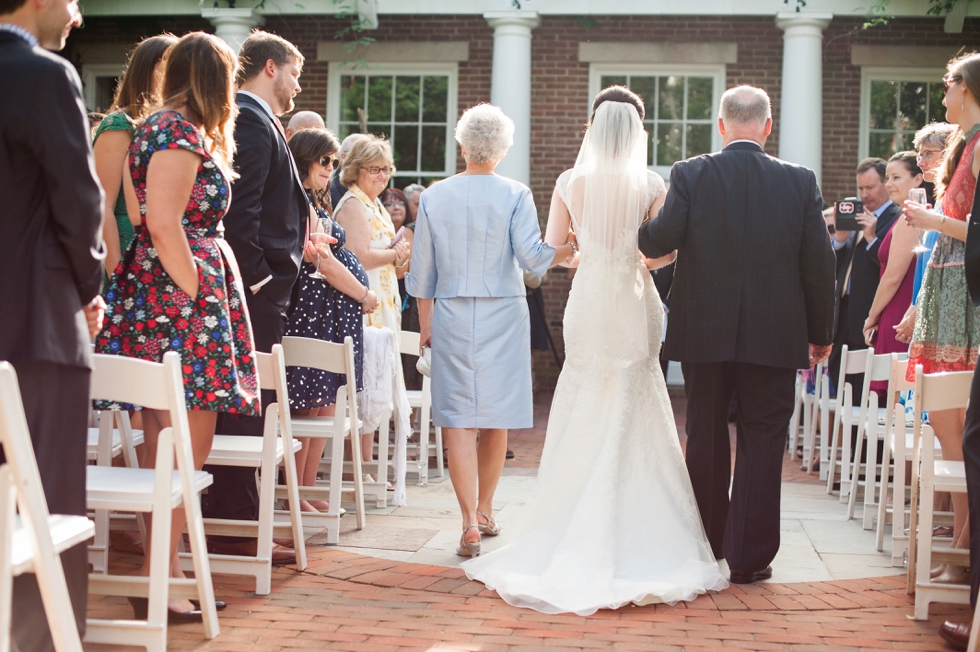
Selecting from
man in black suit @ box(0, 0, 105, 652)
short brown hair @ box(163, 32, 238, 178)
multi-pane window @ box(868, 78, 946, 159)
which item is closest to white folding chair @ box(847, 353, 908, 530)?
short brown hair @ box(163, 32, 238, 178)

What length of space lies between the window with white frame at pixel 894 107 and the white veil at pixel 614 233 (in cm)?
796

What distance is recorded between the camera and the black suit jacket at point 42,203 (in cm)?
245

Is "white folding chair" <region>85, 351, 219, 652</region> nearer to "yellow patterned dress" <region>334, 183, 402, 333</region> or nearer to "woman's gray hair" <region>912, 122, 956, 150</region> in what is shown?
"yellow patterned dress" <region>334, 183, 402, 333</region>

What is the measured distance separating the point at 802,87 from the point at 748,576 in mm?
7391

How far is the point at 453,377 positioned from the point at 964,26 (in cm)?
906

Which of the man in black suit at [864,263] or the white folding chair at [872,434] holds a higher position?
the man in black suit at [864,263]

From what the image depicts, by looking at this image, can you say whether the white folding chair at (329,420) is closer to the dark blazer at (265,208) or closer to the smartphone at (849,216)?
the dark blazer at (265,208)

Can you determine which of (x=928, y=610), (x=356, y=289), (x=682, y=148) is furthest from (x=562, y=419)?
(x=682, y=148)

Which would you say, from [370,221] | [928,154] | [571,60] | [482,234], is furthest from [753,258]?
[571,60]

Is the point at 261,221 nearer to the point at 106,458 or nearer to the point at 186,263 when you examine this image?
the point at 186,263

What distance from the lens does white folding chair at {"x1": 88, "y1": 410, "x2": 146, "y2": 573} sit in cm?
372

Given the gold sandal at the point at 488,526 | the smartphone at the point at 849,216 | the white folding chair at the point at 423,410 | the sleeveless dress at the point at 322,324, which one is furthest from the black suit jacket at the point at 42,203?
the smartphone at the point at 849,216

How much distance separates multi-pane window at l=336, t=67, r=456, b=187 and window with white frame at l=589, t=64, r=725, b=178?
70.6 inches

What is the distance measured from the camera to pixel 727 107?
165 inches
